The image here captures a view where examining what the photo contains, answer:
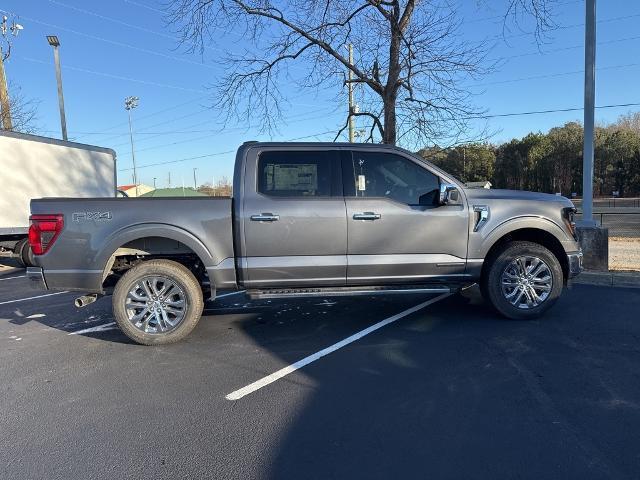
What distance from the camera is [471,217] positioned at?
17.9ft

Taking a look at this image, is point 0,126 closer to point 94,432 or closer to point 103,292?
point 103,292

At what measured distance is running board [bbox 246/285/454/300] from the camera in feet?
17.0

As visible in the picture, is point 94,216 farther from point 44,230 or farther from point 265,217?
point 265,217

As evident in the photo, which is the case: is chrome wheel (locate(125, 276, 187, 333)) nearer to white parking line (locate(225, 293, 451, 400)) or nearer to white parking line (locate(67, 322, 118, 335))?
white parking line (locate(67, 322, 118, 335))

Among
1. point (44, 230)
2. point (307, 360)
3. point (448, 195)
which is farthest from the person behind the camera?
point (448, 195)

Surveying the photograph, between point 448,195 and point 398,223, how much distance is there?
0.64 metres

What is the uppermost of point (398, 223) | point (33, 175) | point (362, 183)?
point (33, 175)

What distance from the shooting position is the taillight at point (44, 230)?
4.91 metres

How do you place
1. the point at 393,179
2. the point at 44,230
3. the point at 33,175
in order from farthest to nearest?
1. the point at 33,175
2. the point at 393,179
3. the point at 44,230

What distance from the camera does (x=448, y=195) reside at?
5.31 meters

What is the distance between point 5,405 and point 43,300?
15.0ft

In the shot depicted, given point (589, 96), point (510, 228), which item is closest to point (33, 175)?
point (510, 228)

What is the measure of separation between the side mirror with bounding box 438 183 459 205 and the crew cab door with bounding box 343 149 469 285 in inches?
3.0

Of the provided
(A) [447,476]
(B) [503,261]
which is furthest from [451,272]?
(A) [447,476]
